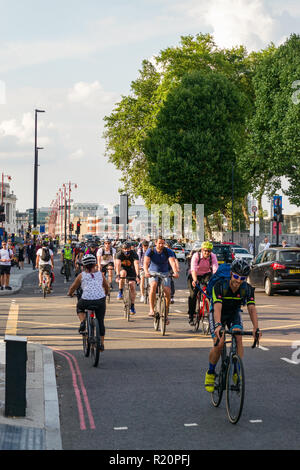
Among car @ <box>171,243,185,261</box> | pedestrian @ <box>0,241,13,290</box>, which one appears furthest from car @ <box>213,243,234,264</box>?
car @ <box>171,243,185,261</box>

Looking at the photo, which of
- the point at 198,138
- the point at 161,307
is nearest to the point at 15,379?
the point at 161,307

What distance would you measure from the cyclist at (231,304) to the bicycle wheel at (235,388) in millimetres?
331

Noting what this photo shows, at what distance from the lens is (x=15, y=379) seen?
6.77 m

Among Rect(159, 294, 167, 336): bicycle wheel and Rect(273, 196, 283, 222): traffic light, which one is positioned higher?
Rect(273, 196, 283, 222): traffic light

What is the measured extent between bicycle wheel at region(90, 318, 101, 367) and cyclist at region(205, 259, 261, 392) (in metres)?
2.64

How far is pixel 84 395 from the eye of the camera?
313 inches

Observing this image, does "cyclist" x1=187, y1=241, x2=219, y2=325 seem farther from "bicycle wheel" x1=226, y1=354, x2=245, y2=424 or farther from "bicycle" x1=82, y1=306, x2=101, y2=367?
"bicycle wheel" x1=226, y1=354, x2=245, y2=424

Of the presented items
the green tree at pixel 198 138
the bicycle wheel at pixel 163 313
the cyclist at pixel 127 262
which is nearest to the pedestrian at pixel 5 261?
the cyclist at pixel 127 262

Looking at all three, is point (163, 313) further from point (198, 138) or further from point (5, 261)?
point (198, 138)

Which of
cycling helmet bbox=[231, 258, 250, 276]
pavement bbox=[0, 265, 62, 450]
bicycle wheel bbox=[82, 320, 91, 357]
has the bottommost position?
pavement bbox=[0, 265, 62, 450]

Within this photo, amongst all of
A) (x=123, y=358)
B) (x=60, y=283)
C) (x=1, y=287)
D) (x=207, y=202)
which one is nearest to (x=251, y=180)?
(x=207, y=202)

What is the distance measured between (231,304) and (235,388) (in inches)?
39.2

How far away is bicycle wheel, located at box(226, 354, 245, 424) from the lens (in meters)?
6.43

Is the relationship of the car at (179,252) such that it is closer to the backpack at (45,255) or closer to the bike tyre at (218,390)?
the backpack at (45,255)
